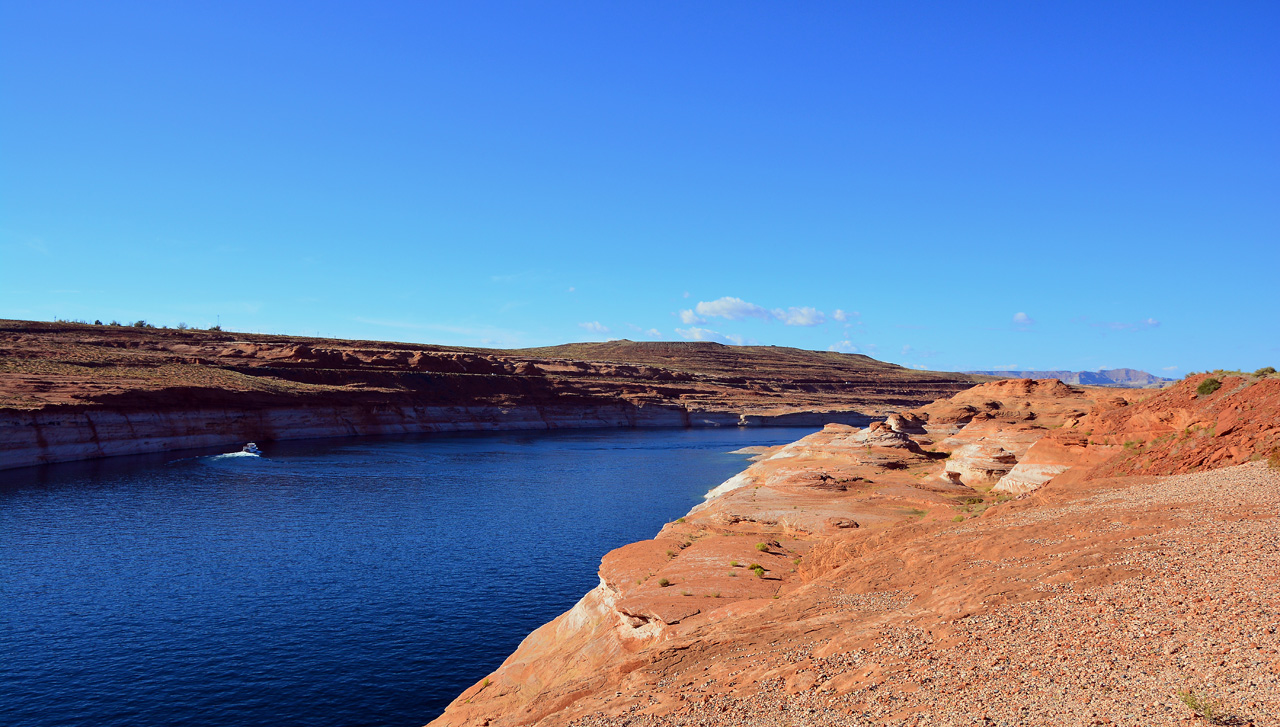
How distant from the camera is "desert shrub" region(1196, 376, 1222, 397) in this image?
22.1 metres

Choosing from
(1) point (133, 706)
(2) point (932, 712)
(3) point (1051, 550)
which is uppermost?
(3) point (1051, 550)

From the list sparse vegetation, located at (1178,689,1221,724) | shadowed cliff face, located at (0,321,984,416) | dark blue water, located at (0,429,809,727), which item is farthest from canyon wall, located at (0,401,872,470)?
sparse vegetation, located at (1178,689,1221,724)

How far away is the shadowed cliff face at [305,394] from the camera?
60656mm

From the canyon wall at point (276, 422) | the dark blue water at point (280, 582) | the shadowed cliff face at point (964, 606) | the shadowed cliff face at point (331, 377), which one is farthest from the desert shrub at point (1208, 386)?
the shadowed cliff face at point (331, 377)

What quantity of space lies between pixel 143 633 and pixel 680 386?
4694 inches

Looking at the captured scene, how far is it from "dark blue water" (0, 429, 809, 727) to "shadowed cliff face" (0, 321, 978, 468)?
7.20 metres

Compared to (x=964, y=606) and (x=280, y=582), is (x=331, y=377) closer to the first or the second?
(x=280, y=582)

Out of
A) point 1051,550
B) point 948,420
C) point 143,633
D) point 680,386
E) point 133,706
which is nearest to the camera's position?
point 1051,550

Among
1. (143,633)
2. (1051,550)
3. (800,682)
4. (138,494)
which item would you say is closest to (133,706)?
(143,633)

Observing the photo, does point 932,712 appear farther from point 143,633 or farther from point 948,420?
point 948,420

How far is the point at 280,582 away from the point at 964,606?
24669 millimetres

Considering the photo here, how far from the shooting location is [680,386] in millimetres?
139125

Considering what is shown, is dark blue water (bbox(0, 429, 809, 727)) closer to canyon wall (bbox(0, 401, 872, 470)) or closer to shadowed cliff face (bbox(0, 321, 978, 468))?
canyon wall (bbox(0, 401, 872, 470))

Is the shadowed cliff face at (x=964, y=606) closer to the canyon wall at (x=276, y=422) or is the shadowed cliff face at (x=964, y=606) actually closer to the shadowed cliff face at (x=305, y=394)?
the canyon wall at (x=276, y=422)
